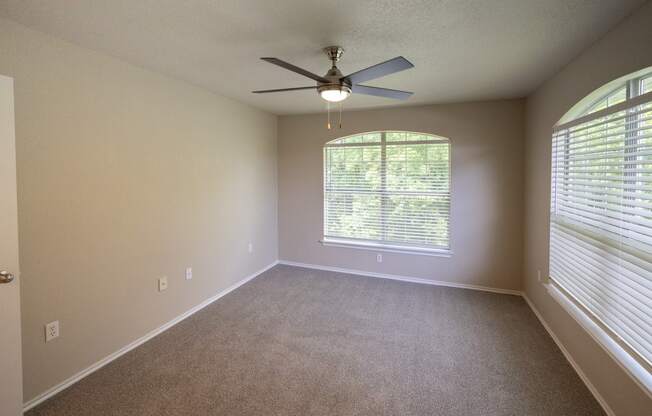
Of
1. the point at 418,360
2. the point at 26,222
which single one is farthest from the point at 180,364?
the point at 418,360

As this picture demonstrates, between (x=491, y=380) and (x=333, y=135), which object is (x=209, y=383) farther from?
(x=333, y=135)

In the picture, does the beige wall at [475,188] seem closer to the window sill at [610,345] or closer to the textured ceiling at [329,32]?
the textured ceiling at [329,32]

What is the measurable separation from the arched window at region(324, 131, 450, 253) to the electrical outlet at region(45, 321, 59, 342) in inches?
133

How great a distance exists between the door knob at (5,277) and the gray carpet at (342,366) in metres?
0.97

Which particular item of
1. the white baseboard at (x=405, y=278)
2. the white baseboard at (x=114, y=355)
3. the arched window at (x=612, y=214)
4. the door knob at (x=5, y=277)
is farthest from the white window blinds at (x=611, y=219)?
the white baseboard at (x=114, y=355)

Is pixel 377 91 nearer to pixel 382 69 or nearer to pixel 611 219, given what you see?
pixel 382 69

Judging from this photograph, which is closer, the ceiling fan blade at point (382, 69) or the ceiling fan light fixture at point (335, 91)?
the ceiling fan blade at point (382, 69)

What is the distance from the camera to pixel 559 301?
279cm

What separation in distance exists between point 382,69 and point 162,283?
2756 mm

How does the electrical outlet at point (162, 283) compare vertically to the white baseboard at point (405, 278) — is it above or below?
above

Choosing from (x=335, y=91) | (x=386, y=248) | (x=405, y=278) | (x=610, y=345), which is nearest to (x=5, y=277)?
(x=335, y=91)

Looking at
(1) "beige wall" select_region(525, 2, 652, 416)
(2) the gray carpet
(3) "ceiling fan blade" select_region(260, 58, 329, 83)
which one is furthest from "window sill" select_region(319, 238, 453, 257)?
(3) "ceiling fan blade" select_region(260, 58, 329, 83)

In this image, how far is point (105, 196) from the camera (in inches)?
101

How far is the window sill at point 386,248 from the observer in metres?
4.41
